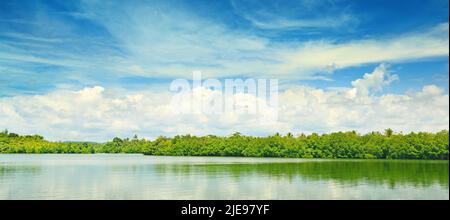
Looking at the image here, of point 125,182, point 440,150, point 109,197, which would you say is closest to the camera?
point 109,197

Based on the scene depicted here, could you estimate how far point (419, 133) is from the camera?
105 ft

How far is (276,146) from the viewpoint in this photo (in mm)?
40125

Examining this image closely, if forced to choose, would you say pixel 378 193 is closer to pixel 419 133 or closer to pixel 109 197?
pixel 109 197

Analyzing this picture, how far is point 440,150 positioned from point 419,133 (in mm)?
2752

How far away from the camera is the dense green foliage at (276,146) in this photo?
1232 inches

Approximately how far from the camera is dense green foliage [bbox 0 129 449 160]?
3128 cm

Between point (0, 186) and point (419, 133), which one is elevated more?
point (419, 133)

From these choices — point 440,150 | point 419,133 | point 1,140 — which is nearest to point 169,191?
point 440,150

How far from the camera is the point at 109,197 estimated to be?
33.1 feet
